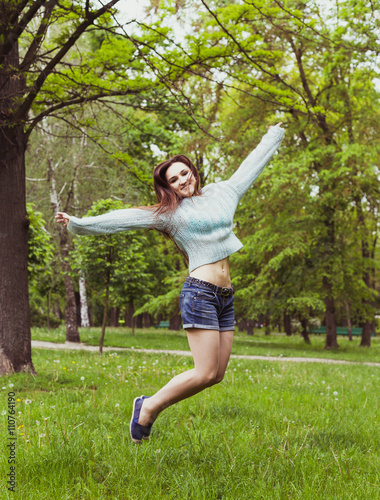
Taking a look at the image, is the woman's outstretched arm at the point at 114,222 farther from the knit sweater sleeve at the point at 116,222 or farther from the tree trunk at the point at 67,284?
the tree trunk at the point at 67,284

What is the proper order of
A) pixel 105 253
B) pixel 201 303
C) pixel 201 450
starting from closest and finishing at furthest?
pixel 201 303 < pixel 201 450 < pixel 105 253

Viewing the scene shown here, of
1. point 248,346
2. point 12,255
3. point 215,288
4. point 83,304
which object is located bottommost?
point 248,346

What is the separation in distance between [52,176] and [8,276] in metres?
11.8

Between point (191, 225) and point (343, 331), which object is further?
point (343, 331)

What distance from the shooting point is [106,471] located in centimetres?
321

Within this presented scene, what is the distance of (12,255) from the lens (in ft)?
22.1

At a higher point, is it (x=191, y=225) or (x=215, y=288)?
(x=191, y=225)

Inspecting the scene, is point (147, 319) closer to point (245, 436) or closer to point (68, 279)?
point (68, 279)

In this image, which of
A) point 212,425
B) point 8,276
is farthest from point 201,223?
point 8,276

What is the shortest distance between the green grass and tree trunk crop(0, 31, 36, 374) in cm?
111

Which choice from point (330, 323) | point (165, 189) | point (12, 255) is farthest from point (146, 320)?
point (165, 189)

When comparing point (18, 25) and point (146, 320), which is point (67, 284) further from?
point (146, 320)

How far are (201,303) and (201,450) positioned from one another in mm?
1243

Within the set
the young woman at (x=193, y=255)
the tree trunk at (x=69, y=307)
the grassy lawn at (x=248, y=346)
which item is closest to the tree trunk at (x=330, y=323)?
the grassy lawn at (x=248, y=346)
